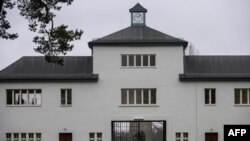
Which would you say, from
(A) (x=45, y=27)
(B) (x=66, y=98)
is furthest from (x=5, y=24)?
(B) (x=66, y=98)

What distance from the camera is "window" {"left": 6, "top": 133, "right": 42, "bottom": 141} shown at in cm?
5431

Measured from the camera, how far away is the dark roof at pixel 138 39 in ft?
178

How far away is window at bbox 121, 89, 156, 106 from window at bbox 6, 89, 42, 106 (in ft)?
20.5

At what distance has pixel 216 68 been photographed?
55906 mm

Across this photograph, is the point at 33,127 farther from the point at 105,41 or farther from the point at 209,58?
the point at 209,58

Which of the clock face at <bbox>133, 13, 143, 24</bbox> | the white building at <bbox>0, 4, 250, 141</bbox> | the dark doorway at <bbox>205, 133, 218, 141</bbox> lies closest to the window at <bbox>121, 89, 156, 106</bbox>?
the white building at <bbox>0, 4, 250, 141</bbox>

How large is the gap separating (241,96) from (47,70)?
1449 cm

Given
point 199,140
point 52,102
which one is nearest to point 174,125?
point 199,140

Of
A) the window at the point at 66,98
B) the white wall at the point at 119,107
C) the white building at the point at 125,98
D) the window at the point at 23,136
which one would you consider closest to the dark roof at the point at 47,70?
the white building at the point at 125,98

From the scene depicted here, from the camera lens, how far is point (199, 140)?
178 feet

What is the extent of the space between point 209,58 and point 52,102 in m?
12.5

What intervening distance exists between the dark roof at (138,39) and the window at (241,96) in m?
5.21

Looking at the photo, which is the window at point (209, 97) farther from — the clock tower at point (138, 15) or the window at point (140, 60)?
the clock tower at point (138, 15)

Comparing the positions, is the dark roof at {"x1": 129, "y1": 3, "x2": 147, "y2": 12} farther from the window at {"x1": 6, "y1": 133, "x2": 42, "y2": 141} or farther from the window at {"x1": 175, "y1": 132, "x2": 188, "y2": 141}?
the window at {"x1": 6, "y1": 133, "x2": 42, "y2": 141}
